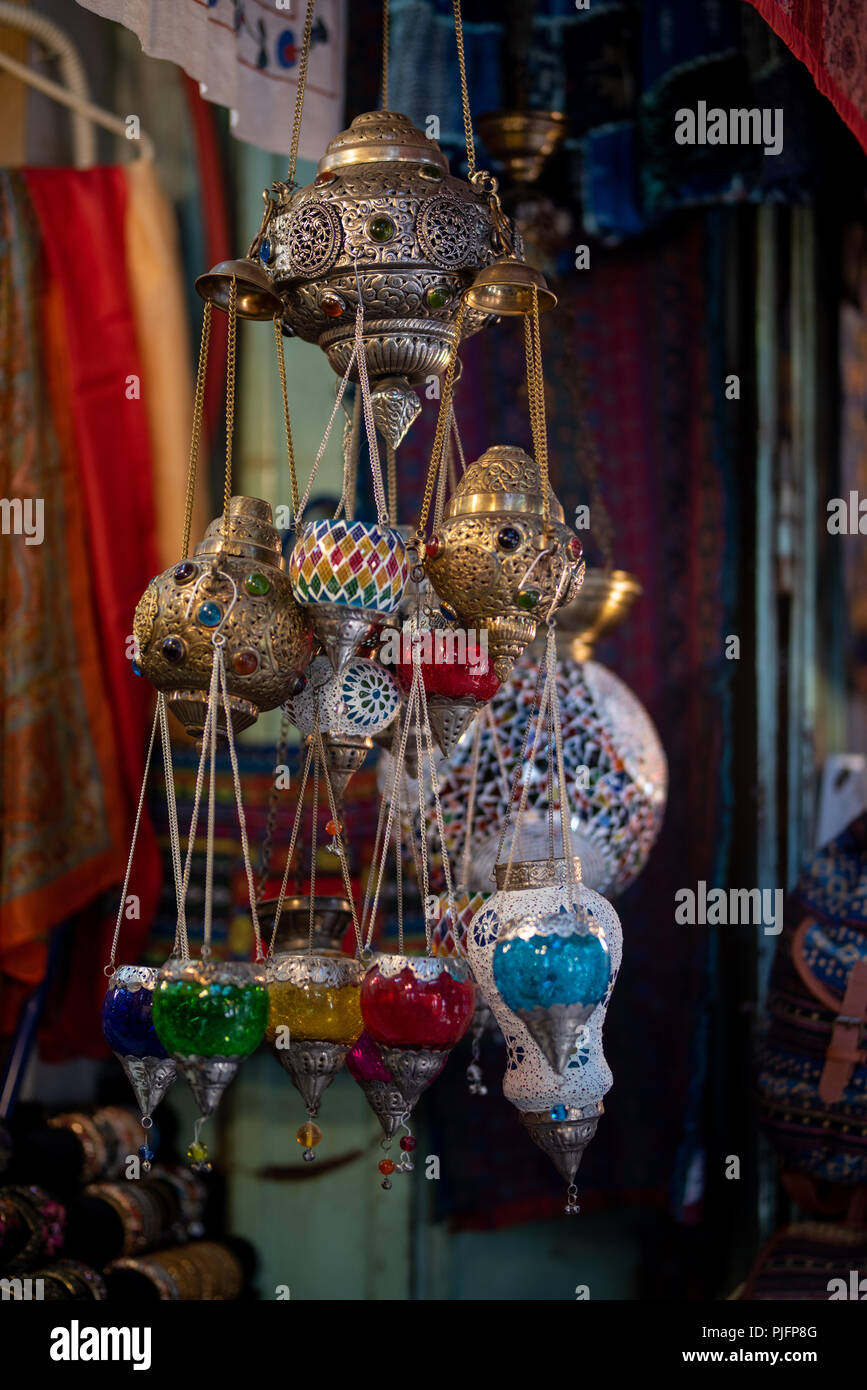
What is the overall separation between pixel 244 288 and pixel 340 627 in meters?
0.41

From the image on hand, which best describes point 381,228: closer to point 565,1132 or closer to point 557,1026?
point 557,1026

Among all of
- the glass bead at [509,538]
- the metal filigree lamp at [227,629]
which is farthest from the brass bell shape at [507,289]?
the metal filigree lamp at [227,629]

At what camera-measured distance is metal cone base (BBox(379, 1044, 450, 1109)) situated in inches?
55.6

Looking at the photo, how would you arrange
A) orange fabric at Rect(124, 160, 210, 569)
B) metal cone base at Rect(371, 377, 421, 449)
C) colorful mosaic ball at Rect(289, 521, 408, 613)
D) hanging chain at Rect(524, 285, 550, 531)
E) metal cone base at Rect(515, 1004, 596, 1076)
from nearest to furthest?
metal cone base at Rect(515, 1004, 596, 1076), colorful mosaic ball at Rect(289, 521, 408, 613), hanging chain at Rect(524, 285, 550, 531), metal cone base at Rect(371, 377, 421, 449), orange fabric at Rect(124, 160, 210, 569)

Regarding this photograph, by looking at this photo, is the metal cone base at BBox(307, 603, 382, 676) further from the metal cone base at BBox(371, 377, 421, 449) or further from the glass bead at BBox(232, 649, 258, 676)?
the metal cone base at BBox(371, 377, 421, 449)

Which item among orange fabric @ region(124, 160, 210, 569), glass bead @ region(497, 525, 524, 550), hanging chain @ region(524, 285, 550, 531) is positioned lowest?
glass bead @ region(497, 525, 524, 550)

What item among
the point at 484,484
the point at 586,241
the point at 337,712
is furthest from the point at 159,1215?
the point at 586,241

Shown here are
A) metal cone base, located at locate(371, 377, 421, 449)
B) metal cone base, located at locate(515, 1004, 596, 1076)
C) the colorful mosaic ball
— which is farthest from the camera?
metal cone base, located at locate(371, 377, 421, 449)

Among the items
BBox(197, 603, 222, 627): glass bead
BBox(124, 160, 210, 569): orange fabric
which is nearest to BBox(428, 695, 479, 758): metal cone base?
BBox(197, 603, 222, 627): glass bead

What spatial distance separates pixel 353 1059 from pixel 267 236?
851mm

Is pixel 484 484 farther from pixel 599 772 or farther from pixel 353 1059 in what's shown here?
pixel 599 772

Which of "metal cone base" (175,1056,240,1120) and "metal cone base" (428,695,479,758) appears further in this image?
"metal cone base" (428,695,479,758)

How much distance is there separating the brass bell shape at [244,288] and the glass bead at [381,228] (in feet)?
0.44

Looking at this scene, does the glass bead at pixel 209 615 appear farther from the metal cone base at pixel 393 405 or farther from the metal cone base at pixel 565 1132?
the metal cone base at pixel 565 1132
